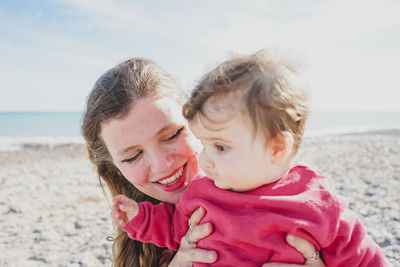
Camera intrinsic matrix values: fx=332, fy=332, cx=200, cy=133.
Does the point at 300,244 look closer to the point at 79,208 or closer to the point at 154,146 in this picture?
the point at 154,146

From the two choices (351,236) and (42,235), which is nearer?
(351,236)

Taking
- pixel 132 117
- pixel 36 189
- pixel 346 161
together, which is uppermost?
pixel 132 117

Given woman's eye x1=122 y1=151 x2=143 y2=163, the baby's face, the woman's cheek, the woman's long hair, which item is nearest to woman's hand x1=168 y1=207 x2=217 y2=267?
the baby's face

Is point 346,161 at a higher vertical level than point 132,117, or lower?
lower

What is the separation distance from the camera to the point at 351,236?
1778 mm

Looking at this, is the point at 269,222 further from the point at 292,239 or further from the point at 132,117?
the point at 132,117

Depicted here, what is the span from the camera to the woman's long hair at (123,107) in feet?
7.47

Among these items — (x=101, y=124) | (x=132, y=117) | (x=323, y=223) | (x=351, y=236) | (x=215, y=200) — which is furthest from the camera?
(x=101, y=124)

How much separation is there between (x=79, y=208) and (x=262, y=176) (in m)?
6.40

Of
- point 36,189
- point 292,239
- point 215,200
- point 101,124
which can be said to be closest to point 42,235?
point 36,189

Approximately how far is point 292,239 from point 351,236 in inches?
14.2

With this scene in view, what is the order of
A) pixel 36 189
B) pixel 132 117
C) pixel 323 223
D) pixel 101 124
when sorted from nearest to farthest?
pixel 323 223 < pixel 132 117 < pixel 101 124 < pixel 36 189

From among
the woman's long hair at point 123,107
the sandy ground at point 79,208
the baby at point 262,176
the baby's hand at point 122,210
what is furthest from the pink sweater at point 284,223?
the sandy ground at point 79,208

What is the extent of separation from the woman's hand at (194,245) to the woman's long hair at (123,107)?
0.73m
